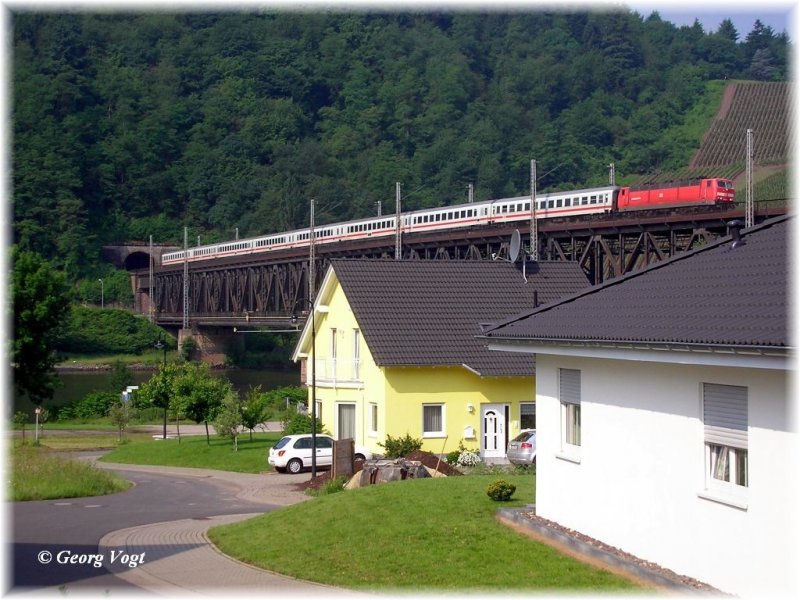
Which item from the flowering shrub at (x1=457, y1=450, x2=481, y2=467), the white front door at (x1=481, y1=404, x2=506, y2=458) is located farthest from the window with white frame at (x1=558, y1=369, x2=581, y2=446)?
the white front door at (x1=481, y1=404, x2=506, y2=458)

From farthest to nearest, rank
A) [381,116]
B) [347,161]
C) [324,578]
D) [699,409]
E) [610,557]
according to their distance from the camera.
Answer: [381,116], [347,161], [324,578], [610,557], [699,409]

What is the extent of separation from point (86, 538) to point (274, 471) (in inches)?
542

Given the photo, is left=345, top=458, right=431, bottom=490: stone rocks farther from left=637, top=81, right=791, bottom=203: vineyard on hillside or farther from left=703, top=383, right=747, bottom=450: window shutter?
left=637, top=81, right=791, bottom=203: vineyard on hillside

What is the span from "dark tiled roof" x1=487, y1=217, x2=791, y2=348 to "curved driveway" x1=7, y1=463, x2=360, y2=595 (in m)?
4.97

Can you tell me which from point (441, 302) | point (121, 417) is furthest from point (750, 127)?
point (441, 302)

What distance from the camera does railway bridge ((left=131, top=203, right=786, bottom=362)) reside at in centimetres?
6100

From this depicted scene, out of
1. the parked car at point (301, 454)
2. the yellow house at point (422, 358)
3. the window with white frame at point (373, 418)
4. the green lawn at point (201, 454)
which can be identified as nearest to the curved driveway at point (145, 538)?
the parked car at point (301, 454)

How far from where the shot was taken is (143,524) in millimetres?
22234

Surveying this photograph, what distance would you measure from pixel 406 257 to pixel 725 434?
7393cm

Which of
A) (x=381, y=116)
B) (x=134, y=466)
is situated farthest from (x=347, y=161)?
(x=134, y=466)

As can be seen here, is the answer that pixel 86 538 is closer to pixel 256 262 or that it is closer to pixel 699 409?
pixel 699 409

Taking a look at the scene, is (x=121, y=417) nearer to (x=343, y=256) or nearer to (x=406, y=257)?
(x=406, y=257)

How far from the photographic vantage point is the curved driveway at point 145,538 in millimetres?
15328

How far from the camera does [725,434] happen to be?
1241cm
